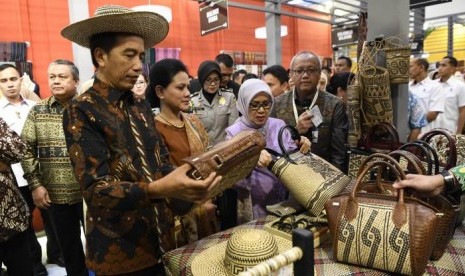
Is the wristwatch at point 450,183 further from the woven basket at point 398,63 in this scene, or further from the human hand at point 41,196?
the human hand at point 41,196

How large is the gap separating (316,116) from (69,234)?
78.5 inches

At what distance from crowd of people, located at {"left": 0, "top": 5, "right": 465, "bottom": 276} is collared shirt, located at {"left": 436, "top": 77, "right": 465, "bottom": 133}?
180 centimetres

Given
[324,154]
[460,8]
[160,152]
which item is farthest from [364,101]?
[460,8]

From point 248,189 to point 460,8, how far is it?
532 inches

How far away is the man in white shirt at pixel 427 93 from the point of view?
4977mm

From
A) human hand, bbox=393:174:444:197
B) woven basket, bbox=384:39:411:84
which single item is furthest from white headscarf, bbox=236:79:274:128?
human hand, bbox=393:174:444:197

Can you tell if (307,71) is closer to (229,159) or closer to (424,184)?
(424,184)

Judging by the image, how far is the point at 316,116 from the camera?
2518 mm

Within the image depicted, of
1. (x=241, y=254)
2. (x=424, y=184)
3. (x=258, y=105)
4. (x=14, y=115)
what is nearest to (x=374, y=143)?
(x=258, y=105)

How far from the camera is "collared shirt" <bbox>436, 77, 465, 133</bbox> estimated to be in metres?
4.93

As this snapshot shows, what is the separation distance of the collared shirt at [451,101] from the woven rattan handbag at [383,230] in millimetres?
4488

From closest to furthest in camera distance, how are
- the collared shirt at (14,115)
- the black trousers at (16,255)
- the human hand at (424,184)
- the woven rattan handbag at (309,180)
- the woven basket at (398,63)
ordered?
the human hand at (424,184) → the woven rattan handbag at (309,180) → the black trousers at (16,255) → the woven basket at (398,63) → the collared shirt at (14,115)

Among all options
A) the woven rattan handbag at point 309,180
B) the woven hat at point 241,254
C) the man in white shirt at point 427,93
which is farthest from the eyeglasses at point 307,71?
the man in white shirt at point 427,93

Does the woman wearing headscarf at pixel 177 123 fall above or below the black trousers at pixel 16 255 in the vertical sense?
above
